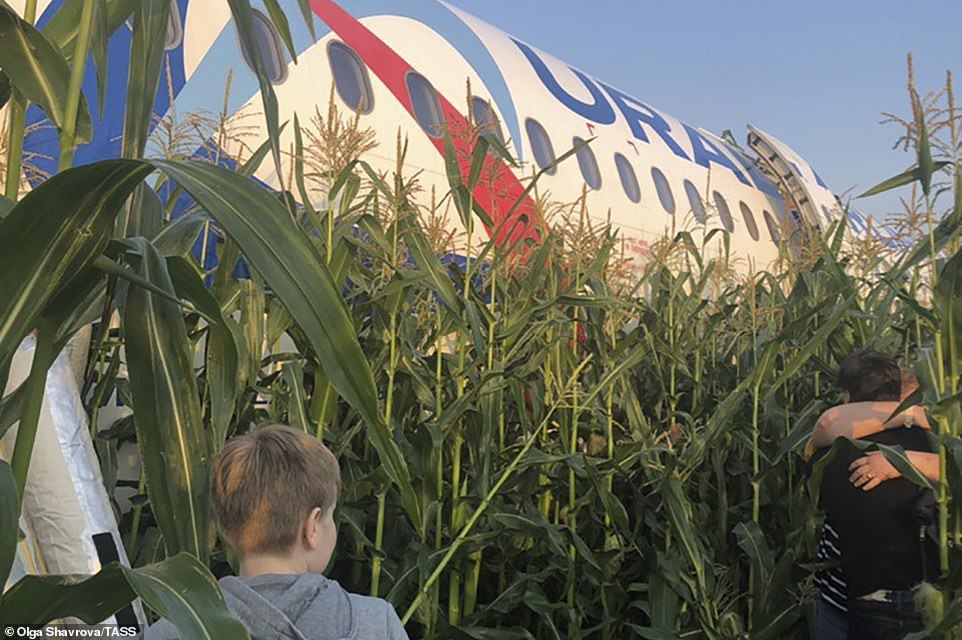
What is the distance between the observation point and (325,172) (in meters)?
3.80

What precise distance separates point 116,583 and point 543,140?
8313 mm

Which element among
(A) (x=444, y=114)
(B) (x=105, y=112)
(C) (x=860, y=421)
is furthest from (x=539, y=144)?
(C) (x=860, y=421)

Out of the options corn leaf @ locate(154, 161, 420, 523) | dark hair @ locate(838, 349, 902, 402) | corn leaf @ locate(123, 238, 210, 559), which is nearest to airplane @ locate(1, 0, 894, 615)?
corn leaf @ locate(123, 238, 210, 559)

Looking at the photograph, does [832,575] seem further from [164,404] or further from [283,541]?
[164,404]

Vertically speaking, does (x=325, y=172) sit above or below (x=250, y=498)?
above

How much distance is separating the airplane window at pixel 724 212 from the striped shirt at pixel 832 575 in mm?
9289

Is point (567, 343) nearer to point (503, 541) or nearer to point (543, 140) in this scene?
point (503, 541)

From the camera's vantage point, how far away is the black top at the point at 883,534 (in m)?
3.48

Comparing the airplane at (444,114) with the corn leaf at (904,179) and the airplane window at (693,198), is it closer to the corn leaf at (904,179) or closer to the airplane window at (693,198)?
the airplane window at (693,198)

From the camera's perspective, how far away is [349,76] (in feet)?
22.8

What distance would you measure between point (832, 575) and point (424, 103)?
5.01 metres

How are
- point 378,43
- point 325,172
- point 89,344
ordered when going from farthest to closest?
point 378,43
point 325,172
point 89,344

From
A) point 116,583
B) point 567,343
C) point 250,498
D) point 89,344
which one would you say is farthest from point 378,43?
point 116,583

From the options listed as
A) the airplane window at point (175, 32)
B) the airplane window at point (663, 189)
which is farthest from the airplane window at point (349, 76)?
the airplane window at point (663, 189)
